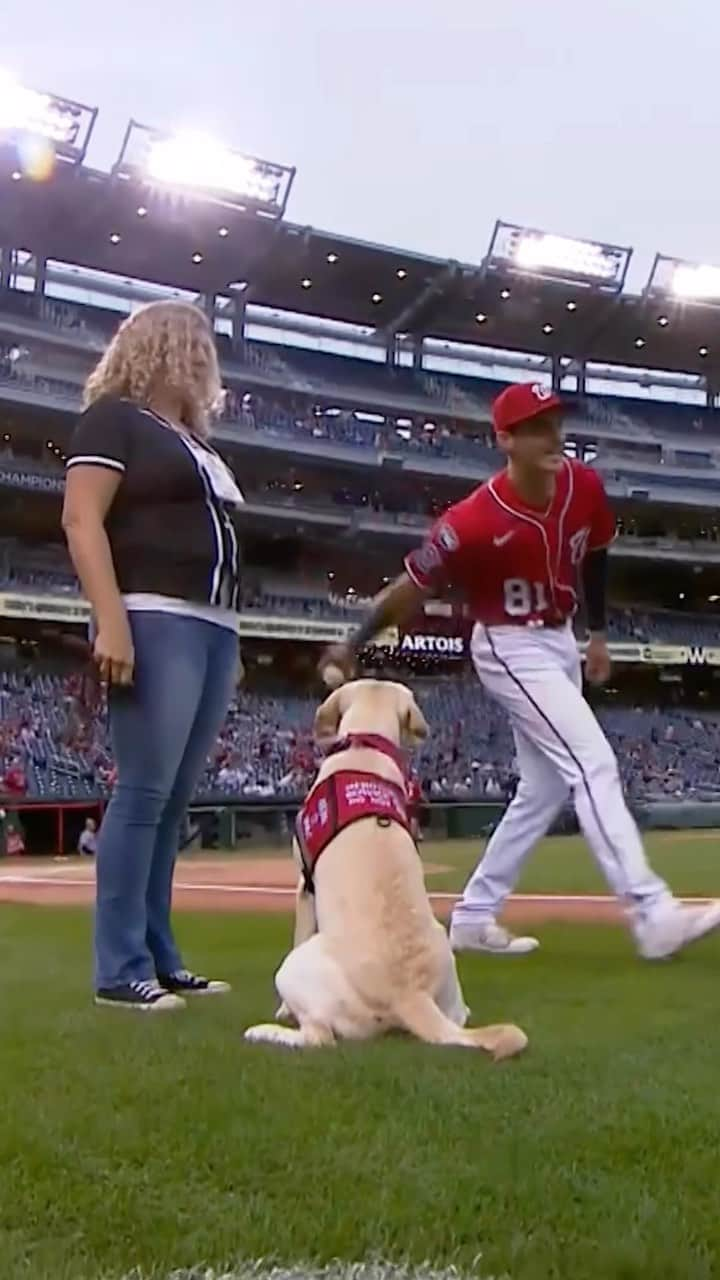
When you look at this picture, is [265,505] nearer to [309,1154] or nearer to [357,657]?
[357,657]

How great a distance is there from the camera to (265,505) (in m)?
40.3

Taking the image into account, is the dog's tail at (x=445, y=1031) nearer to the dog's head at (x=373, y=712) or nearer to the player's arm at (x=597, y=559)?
the dog's head at (x=373, y=712)

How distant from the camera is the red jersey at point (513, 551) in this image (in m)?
4.96

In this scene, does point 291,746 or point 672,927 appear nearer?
point 672,927

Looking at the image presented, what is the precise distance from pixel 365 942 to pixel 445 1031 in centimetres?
26

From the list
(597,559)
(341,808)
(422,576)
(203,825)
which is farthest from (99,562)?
(203,825)

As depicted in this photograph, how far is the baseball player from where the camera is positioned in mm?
4879

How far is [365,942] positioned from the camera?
3074mm

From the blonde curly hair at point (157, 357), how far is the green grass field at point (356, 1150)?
1.85 metres

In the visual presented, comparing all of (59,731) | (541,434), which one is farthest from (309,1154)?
(59,731)

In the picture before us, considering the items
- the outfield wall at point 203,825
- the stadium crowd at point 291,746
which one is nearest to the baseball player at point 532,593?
the outfield wall at point 203,825

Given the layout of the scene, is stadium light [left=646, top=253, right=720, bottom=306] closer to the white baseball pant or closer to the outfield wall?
the outfield wall

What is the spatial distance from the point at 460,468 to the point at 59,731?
1879 cm

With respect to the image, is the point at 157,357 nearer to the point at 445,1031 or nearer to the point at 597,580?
the point at 597,580
